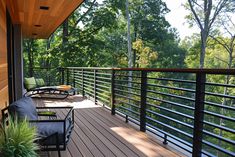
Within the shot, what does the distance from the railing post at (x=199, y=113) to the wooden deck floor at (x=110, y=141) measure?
0.38 metres

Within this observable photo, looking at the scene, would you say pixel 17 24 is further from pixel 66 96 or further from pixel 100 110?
pixel 100 110

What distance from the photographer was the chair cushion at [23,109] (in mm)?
2814

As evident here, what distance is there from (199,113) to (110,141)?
1389 mm

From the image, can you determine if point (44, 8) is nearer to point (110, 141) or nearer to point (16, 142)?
point (110, 141)

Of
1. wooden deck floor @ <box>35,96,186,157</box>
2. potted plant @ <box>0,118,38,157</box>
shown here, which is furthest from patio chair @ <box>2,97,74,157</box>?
potted plant @ <box>0,118,38,157</box>

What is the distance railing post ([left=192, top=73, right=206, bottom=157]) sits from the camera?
96.2 inches

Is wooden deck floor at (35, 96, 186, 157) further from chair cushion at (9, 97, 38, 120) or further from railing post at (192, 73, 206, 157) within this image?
chair cushion at (9, 97, 38, 120)

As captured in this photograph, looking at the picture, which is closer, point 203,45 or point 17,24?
point 17,24

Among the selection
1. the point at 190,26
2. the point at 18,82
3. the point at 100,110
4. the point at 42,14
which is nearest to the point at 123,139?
the point at 100,110

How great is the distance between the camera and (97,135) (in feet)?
12.1

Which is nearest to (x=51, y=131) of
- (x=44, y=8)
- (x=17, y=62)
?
(x=44, y=8)

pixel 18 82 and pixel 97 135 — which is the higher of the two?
pixel 18 82

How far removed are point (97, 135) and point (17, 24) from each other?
169 inches

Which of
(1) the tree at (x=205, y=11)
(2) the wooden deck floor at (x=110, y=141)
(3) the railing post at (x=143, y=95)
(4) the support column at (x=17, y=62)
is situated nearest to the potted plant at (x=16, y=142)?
(2) the wooden deck floor at (x=110, y=141)
